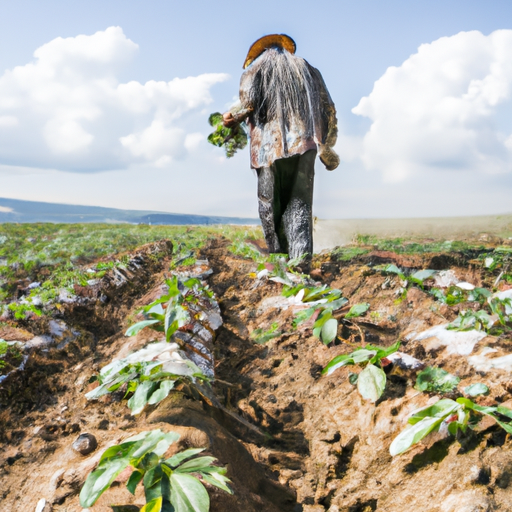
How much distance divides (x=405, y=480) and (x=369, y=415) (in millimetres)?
260

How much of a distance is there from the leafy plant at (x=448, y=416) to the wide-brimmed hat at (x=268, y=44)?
4349 millimetres

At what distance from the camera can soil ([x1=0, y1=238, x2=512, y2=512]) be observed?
3.30 feet

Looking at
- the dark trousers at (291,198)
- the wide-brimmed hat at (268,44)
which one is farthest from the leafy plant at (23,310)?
the wide-brimmed hat at (268,44)

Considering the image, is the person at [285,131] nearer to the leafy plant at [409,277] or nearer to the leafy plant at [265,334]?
the leafy plant at [409,277]

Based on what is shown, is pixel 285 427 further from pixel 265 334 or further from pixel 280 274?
pixel 280 274

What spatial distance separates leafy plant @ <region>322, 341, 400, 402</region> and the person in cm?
274

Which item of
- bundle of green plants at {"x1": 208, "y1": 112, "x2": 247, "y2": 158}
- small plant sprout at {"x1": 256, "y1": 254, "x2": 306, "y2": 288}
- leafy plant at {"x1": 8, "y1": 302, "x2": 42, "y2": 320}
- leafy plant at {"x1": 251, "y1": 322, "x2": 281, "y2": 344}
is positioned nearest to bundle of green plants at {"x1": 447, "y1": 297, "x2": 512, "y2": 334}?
leafy plant at {"x1": 251, "y1": 322, "x2": 281, "y2": 344}

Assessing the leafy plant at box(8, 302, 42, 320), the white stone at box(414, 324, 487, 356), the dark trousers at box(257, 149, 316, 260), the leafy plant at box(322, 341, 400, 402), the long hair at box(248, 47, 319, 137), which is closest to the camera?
the leafy plant at box(322, 341, 400, 402)

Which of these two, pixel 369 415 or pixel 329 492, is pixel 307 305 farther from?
pixel 329 492

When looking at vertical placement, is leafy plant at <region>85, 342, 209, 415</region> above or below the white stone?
below

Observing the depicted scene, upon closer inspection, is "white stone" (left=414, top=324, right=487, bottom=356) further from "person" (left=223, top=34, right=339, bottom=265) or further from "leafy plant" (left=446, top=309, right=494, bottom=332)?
"person" (left=223, top=34, right=339, bottom=265)

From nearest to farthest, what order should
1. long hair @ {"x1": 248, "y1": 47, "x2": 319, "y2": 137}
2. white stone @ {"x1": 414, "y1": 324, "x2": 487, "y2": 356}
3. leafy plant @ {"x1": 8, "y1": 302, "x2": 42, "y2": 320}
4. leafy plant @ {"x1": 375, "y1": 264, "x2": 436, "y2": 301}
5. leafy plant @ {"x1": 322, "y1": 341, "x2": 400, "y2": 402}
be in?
leafy plant @ {"x1": 322, "y1": 341, "x2": 400, "y2": 402} → white stone @ {"x1": 414, "y1": 324, "x2": 487, "y2": 356} → leafy plant @ {"x1": 375, "y1": 264, "x2": 436, "y2": 301} → leafy plant @ {"x1": 8, "y1": 302, "x2": 42, "y2": 320} → long hair @ {"x1": 248, "y1": 47, "x2": 319, "y2": 137}

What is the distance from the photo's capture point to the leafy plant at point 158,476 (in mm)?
831

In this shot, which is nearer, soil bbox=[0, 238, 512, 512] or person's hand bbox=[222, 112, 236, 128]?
soil bbox=[0, 238, 512, 512]
